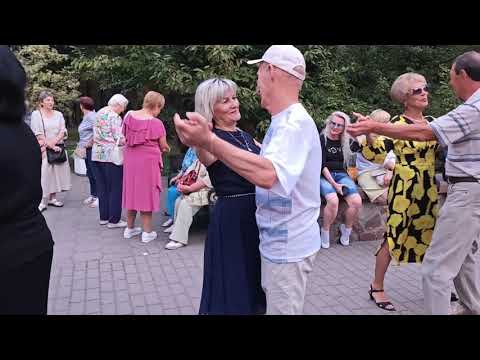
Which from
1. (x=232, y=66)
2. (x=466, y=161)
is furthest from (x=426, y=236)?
(x=232, y=66)

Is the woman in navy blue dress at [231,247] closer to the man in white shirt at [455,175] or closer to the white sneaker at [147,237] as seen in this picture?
the man in white shirt at [455,175]

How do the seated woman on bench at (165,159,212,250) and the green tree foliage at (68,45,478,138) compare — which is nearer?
the seated woman on bench at (165,159,212,250)

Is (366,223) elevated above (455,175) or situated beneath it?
situated beneath

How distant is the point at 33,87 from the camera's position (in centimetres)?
1175

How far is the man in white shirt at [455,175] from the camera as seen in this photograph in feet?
9.17

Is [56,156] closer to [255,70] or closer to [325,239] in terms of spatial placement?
[255,70]

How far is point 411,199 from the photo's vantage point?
11.9 feet

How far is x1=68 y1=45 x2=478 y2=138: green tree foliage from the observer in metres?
7.36

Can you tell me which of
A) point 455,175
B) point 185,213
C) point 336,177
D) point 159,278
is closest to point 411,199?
point 455,175

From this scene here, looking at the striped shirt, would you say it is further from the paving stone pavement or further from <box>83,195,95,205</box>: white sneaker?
<box>83,195,95,205</box>: white sneaker

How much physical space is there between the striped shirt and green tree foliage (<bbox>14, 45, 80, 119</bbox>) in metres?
10.6

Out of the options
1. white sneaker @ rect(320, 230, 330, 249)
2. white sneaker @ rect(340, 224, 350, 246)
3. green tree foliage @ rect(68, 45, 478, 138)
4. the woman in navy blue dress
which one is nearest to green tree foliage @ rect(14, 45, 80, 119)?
green tree foliage @ rect(68, 45, 478, 138)

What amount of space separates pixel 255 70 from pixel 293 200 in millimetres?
5894

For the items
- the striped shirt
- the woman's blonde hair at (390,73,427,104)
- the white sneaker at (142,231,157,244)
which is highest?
the woman's blonde hair at (390,73,427,104)
